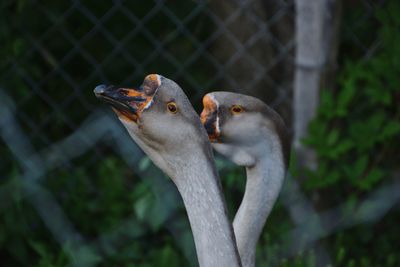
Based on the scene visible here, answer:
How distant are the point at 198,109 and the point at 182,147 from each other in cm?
121

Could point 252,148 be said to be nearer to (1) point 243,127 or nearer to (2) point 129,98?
(1) point 243,127

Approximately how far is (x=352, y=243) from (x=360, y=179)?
0.72 ft

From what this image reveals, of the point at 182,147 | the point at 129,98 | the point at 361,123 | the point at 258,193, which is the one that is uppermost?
the point at 129,98

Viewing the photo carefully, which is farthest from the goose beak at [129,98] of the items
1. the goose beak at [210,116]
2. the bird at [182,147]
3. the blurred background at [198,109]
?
the blurred background at [198,109]

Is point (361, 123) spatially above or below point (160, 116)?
below

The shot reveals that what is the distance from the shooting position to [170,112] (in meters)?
1.40

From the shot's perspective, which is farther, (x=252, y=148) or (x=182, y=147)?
(x=252, y=148)

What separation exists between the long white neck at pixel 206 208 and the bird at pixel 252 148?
280mm

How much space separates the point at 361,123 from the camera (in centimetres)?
248

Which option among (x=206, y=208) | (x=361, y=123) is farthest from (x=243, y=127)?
(x=361, y=123)

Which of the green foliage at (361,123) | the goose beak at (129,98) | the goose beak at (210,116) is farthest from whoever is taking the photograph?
the green foliage at (361,123)

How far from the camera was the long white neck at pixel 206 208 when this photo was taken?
1412 millimetres

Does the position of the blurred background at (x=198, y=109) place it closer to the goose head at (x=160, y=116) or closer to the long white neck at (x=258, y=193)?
the long white neck at (x=258, y=193)

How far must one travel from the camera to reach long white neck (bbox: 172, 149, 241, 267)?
4.63 feet
